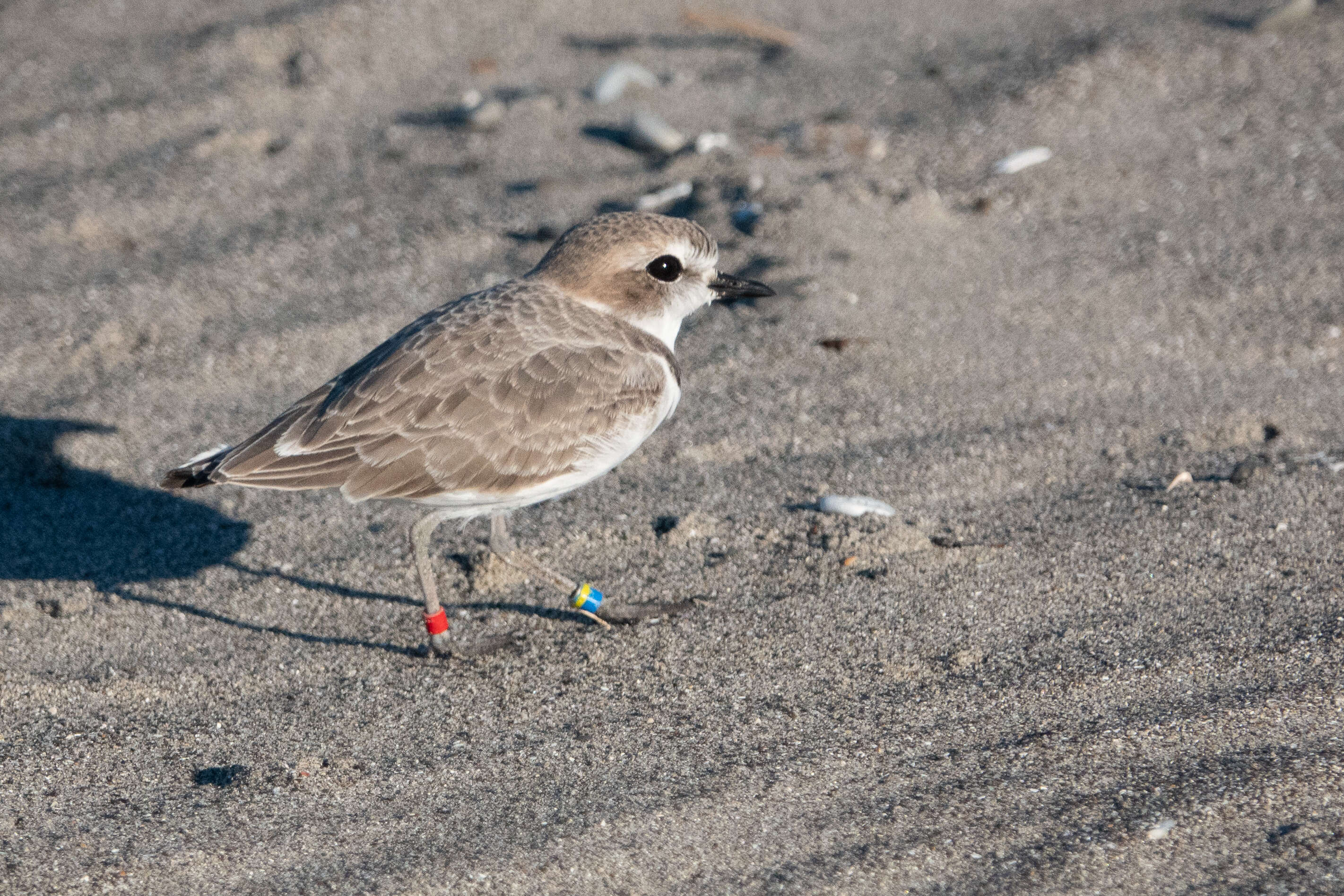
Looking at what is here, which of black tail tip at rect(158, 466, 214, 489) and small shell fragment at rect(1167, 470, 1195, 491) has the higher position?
black tail tip at rect(158, 466, 214, 489)

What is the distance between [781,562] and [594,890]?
1.70m

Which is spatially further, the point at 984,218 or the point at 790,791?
the point at 984,218

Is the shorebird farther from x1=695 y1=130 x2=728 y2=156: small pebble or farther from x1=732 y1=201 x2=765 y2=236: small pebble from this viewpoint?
x1=695 y1=130 x2=728 y2=156: small pebble

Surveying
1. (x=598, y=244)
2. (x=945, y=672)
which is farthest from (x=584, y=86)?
(x=945, y=672)

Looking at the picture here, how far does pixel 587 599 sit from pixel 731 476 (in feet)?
3.54

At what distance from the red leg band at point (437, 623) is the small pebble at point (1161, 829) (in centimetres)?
230

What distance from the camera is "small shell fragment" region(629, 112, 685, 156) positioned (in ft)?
23.5

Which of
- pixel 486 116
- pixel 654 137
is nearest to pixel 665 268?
pixel 654 137

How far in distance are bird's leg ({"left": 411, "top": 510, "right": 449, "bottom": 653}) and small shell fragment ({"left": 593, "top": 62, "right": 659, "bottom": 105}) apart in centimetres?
431

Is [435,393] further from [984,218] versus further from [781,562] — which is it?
[984,218]

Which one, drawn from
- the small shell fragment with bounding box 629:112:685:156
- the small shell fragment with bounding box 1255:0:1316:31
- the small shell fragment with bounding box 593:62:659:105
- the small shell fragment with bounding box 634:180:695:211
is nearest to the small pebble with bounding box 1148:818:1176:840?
the small shell fragment with bounding box 634:180:695:211

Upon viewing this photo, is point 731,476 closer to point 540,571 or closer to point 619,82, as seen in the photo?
point 540,571

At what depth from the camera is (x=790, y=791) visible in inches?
134

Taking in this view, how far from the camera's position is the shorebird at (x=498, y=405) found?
13.0 ft
